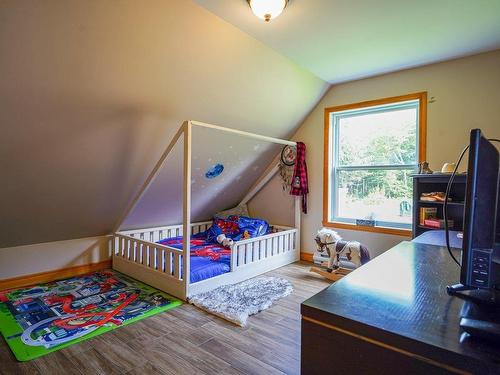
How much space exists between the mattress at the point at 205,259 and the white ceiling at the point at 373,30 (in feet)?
7.32

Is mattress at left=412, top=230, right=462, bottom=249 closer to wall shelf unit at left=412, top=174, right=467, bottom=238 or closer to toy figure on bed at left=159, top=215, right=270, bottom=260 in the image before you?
wall shelf unit at left=412, top=174, right=467, bottom=238

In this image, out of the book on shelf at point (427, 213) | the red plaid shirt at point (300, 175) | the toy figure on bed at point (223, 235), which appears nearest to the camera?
the book on shelf at point (427, 213)

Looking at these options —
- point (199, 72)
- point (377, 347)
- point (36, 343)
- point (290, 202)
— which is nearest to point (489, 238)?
point (377, 347)

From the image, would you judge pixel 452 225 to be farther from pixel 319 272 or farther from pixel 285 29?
pixel 285 29

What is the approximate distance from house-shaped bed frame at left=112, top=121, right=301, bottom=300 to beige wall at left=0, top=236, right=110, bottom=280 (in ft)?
0.64

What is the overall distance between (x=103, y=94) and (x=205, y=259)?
75.1 inches

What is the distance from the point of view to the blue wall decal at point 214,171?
145 inches

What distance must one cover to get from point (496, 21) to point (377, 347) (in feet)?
9.42

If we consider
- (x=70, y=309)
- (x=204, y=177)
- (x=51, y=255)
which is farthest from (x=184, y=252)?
(x=51, y=255)

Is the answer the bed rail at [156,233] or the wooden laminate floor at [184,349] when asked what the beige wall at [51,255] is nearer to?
the bed rail at [156,233]

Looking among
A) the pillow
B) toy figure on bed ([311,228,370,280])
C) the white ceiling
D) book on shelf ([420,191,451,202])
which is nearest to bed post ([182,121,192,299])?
the white ceiling

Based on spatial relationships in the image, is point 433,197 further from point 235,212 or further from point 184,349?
point 235,212

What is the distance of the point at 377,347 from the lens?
2.10 ft

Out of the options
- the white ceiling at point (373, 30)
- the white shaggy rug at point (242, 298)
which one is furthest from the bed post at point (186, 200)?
the white ceiling at point (373, 30)
